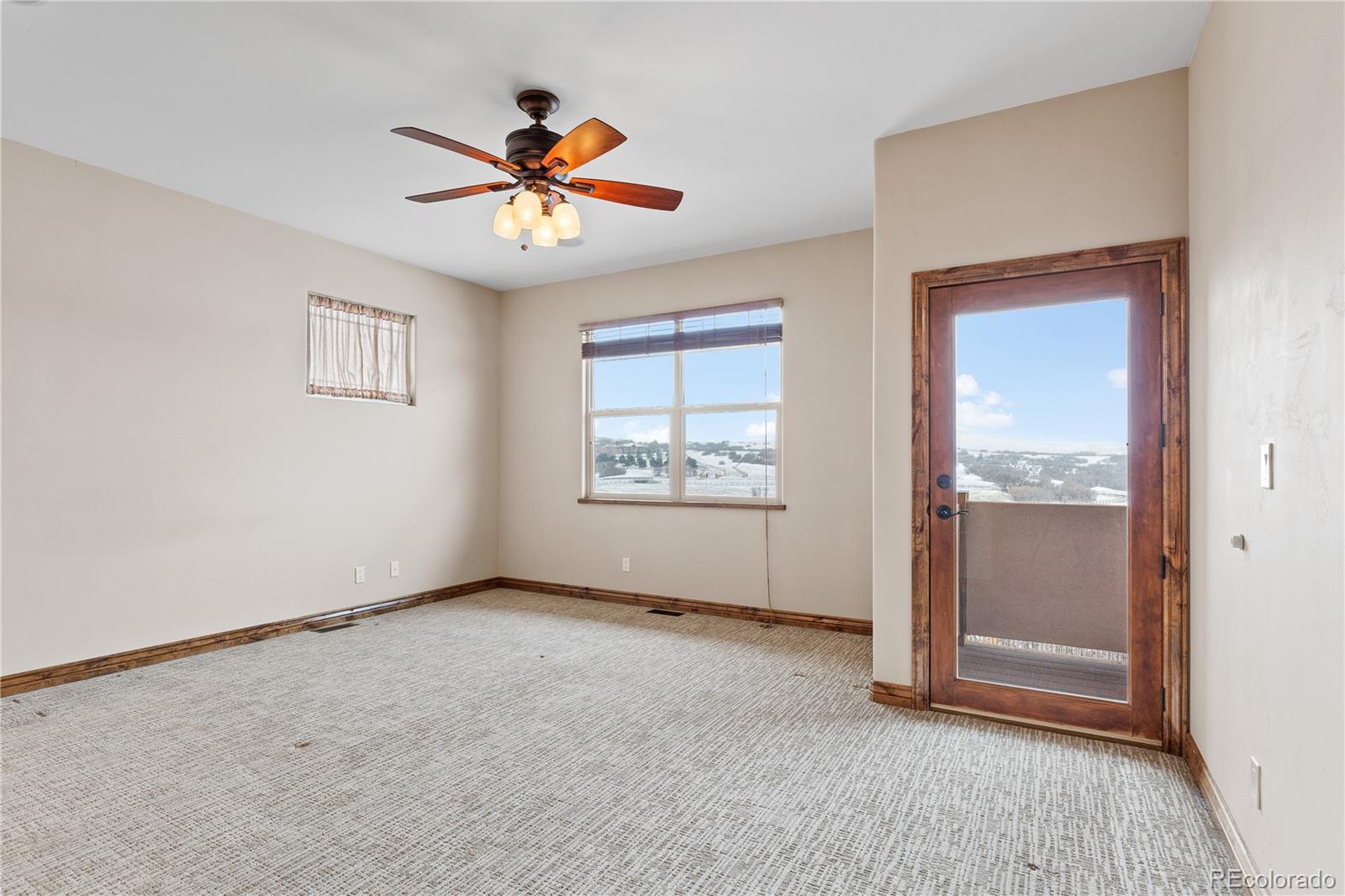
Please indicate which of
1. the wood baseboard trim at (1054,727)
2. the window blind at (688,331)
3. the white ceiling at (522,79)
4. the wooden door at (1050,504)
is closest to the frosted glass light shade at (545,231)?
the white ceiling at (522,79)

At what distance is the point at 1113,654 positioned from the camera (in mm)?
2916

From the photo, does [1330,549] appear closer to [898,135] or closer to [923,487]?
[923,487]

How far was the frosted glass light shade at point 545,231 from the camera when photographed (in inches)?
119

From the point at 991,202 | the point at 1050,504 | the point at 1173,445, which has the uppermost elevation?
the point at 991,202

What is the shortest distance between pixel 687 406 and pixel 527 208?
2.88 m

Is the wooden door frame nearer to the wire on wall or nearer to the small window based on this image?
the wire on wall

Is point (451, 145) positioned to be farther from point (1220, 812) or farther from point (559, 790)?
point (1220, 812)

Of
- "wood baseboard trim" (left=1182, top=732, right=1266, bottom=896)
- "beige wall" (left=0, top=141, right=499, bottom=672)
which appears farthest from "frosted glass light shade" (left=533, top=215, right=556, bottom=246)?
"wood baseboard trim" (left=1182, top=732, right=1266, bottom=896)

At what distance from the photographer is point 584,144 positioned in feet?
8.85

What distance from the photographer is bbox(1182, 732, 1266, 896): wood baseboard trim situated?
188 centimetres

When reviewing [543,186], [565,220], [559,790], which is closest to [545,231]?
[565,220]

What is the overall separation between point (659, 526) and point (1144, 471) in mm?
3497

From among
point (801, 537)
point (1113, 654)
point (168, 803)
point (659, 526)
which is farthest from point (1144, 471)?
point (168, 803)

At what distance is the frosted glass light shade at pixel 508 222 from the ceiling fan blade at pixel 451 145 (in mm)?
168
